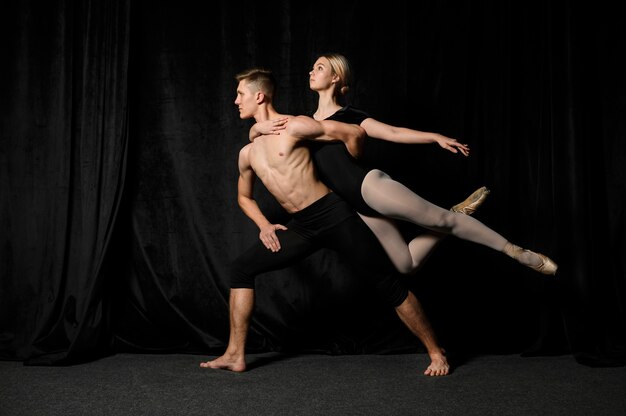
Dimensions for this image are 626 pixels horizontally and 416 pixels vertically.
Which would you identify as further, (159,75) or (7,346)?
(159,75)

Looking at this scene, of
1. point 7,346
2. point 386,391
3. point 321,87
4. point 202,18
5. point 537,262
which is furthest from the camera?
point 202,18

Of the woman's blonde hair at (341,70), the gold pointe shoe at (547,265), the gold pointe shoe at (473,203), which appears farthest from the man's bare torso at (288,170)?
the gold pointe shoe at (547,265)

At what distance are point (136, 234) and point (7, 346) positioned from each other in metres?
0.97

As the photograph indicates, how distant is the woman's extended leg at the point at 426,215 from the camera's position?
→ 2926 millimetres

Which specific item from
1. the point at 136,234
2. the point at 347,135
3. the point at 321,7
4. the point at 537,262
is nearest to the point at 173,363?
the point at 136,234

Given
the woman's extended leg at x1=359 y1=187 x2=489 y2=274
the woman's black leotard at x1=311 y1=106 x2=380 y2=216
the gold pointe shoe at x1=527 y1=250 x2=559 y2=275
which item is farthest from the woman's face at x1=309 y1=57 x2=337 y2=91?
the gold pointe shoe at x1=527 y1=250 x2=559 y2=275

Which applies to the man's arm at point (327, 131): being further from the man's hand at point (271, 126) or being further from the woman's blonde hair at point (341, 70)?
the woman's blonde hair at point (341, 70)

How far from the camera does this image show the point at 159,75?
3920 mm

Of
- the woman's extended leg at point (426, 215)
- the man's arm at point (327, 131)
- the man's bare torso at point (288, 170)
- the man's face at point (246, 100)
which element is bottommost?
the woman's extended leg at point (426, 215)

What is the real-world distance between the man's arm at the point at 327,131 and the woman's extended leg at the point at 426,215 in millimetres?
202

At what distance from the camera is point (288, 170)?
3.05 metres

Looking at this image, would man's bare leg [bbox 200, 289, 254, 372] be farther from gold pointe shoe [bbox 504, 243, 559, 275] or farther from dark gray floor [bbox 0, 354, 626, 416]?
gold pointe shoe [bbox 504, 243, 559, 275]

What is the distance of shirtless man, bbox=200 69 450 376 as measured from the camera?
3.03 metres

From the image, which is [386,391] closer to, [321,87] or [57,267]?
[321,87]
